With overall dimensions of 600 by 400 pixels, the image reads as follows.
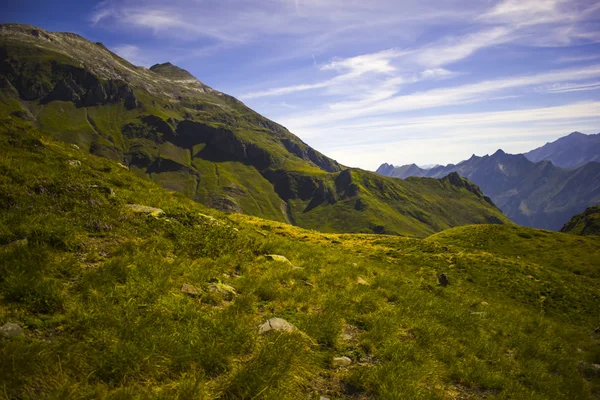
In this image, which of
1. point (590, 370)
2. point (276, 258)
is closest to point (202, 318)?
point (276, 258)

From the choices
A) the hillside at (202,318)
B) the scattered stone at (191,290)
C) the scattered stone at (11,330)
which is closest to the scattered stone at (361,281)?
the hillside at (202,318)

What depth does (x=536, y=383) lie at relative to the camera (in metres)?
8.98

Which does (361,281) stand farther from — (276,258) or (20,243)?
(20,243)

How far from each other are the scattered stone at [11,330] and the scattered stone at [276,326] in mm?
4751

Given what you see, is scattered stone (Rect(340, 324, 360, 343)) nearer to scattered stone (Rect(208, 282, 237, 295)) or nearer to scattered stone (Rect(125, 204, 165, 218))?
scattered stone (Rect(208, 282, 237, 295))

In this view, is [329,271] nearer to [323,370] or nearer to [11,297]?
[323,370]

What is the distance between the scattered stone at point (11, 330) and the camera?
495 centimetres

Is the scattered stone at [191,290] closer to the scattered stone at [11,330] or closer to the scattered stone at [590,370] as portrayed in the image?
the scattered stone at [11,330]

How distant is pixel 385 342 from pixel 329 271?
5898 mm

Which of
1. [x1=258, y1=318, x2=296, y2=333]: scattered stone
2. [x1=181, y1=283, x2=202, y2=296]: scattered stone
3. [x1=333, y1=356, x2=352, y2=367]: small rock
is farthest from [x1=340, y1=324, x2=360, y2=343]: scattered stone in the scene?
[x1=181, y1=283, x2=202, y2=296]: scattered stone

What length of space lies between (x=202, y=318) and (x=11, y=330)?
3422 millimetres

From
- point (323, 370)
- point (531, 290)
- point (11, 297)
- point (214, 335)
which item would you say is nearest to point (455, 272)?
point (531, 290)

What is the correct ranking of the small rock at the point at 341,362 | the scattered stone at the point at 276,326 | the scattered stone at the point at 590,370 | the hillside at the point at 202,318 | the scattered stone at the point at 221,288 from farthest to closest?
the scattered stone at the point at 590,370 < the scattered stone at the point at 221,288 < the scattered stone at the point at 276,326 < the small rock at the point at 341,362 < the hillside at the point at 202,318

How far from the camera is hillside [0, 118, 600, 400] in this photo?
17.1 ft
